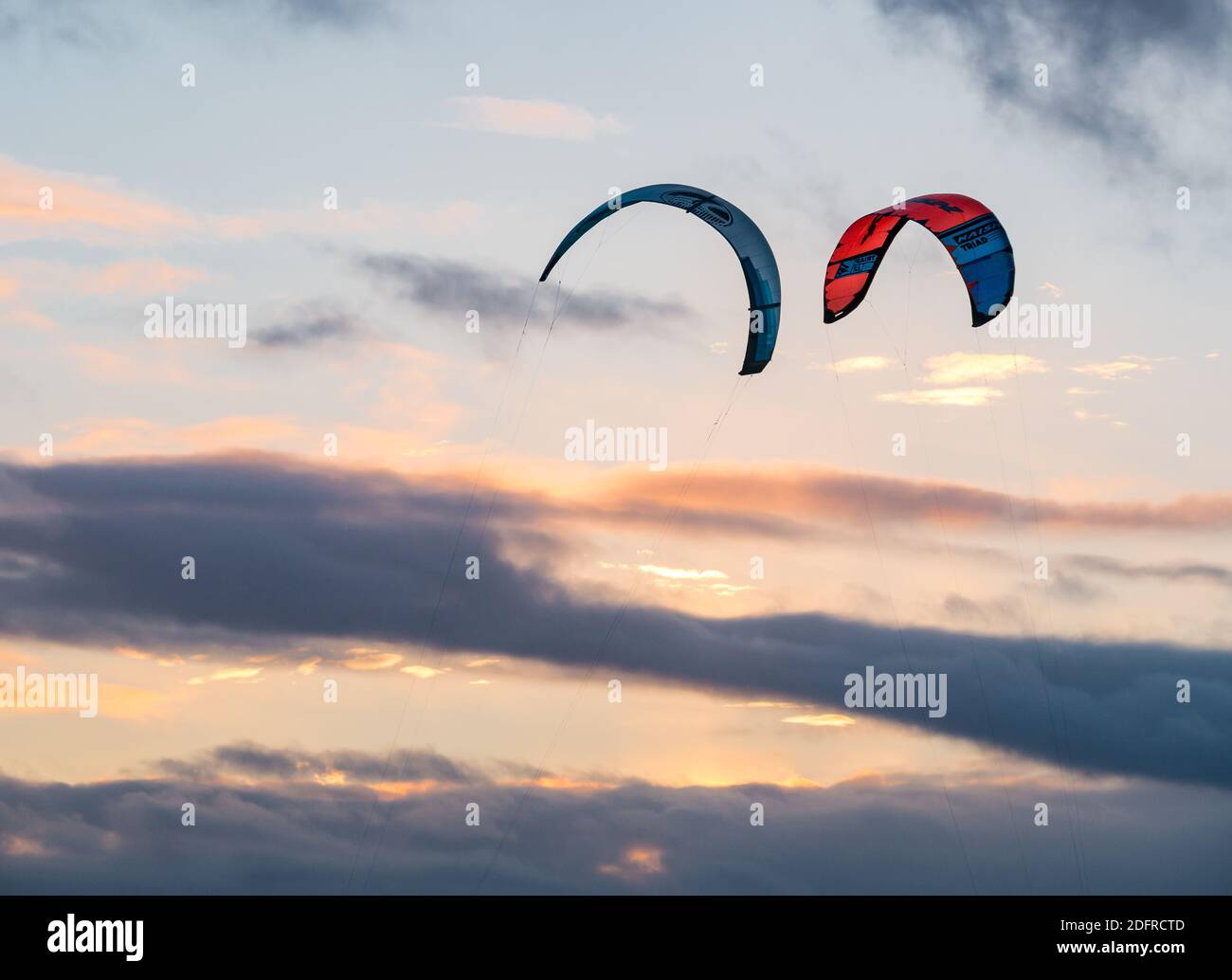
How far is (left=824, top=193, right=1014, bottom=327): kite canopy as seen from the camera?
34.3 m

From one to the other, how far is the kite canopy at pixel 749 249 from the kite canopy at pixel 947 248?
1.48 m

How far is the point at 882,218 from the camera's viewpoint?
117 ft

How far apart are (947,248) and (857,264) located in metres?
2.17

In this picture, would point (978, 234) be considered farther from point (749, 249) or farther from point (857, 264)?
point (749, 249)

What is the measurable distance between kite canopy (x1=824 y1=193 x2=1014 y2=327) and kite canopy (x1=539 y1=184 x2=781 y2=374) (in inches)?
58.1

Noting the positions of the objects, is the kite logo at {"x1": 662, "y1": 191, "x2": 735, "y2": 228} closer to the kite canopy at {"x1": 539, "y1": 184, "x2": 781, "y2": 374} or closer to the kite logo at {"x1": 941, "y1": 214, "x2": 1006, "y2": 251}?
the kite canopy at {"x1": 539, "y1": 184, "x2": 781, "y2": 374}

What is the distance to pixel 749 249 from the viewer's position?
3628 centimetres
